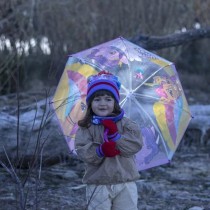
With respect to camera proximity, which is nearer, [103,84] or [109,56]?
[103,84]

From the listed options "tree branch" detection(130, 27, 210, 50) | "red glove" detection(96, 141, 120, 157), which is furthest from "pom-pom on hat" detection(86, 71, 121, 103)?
"tree branch" detection(130, 27, 210, 50)

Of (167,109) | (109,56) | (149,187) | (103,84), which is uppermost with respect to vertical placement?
(109,56)

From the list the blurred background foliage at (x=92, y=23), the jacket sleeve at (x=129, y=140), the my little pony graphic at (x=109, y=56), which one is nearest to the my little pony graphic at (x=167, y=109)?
the my little pony graphic at (x=109, y=56)

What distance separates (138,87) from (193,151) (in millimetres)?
3719

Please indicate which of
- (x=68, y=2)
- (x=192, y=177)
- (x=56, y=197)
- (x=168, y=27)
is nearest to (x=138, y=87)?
(x=56, y=197)

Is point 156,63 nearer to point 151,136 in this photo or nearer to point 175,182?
point 151,136

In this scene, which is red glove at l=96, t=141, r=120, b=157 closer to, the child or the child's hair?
the child

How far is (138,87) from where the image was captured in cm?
478

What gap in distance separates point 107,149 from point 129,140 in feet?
0.65

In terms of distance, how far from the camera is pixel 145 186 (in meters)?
6.32

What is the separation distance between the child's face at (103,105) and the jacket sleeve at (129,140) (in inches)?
5.3

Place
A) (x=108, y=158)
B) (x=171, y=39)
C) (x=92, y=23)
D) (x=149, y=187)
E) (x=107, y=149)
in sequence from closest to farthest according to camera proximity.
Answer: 1. (x=107, y=149)
2. (x=108, y=158)
3. (x=149, y=187)
4. (x=171, y=39)
5. (x=92, y=23)

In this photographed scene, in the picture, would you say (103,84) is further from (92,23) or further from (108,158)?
(92,23)

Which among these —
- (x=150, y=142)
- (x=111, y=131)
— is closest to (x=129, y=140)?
(x=111, y=131)
